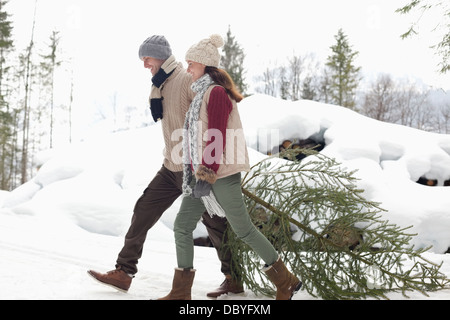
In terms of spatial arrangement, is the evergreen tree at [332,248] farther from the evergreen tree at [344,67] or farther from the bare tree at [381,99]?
the bare tree at [381,99]

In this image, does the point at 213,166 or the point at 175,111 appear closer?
the point at 213,166

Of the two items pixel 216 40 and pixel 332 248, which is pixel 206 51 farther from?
pixel 332 248

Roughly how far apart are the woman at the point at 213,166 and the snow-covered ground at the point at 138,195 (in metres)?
0.58

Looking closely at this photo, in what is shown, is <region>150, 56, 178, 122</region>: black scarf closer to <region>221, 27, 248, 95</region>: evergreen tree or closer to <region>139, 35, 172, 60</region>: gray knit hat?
<region>139, 35, 172, 60</region>: gray knit hat

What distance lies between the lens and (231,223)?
2.41 metres

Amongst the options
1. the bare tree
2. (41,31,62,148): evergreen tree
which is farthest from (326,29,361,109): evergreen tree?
(41,31,62,148): evergreen tree

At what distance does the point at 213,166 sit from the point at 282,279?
858 mm

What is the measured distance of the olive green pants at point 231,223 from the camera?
93.2 inches

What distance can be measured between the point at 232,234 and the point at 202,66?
124 cm
